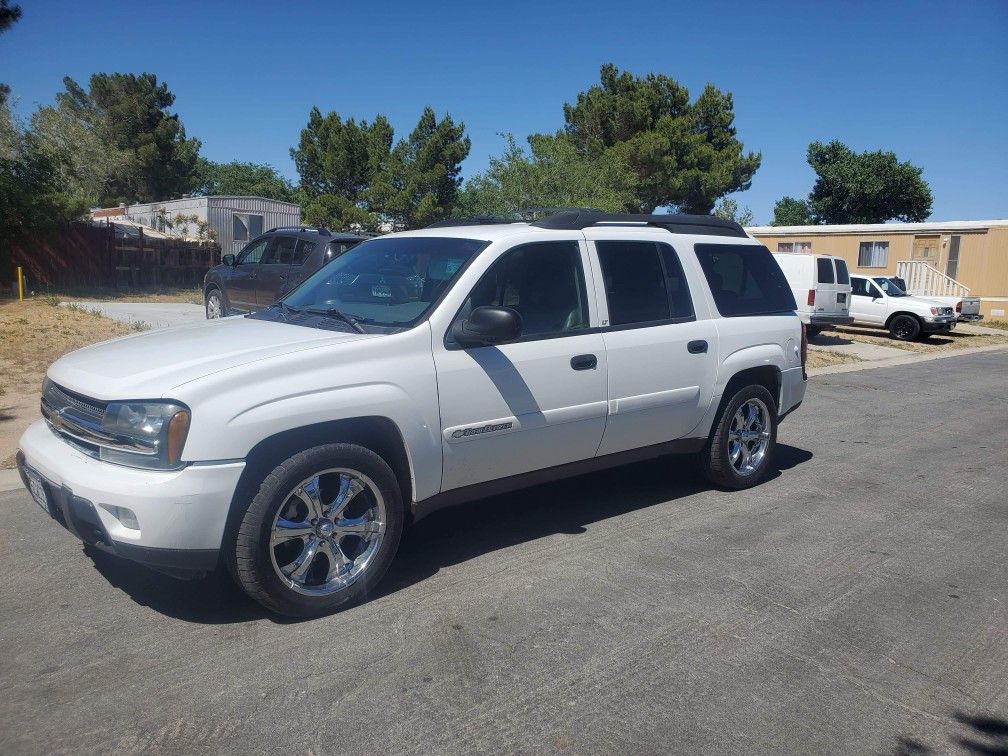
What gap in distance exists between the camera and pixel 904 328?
2242 centimetres

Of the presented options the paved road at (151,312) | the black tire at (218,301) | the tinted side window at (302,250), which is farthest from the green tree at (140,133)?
the tinted side window at (302,250)

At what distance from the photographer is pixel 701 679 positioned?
351 centimetres

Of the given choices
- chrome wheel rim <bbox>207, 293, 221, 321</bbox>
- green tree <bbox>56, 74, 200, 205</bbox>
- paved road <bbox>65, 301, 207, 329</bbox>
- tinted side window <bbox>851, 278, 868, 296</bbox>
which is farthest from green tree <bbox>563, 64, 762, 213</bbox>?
green tree <bbox>56, 74, 200, 205</bbox>

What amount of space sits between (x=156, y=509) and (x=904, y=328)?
2258 centimetres

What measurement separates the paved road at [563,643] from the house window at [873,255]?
2680 centimetres

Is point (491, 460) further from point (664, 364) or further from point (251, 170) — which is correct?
point (251, 170)

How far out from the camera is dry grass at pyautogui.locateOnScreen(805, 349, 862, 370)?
54.1ft

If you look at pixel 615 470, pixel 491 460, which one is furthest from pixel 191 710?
pixel 615 470

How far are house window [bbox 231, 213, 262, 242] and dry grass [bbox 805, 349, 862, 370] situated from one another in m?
23.3

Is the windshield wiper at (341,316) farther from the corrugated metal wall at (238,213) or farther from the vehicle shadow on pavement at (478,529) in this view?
the corrugated metal wall at (238,213)

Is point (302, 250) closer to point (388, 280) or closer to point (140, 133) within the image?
point (388, 280)

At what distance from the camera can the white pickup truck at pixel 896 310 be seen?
859 inches

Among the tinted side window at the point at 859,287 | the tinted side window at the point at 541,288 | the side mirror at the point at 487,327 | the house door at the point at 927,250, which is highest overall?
the house door at the point at 927,250

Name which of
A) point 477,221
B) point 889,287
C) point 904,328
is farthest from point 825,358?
point 477,221
